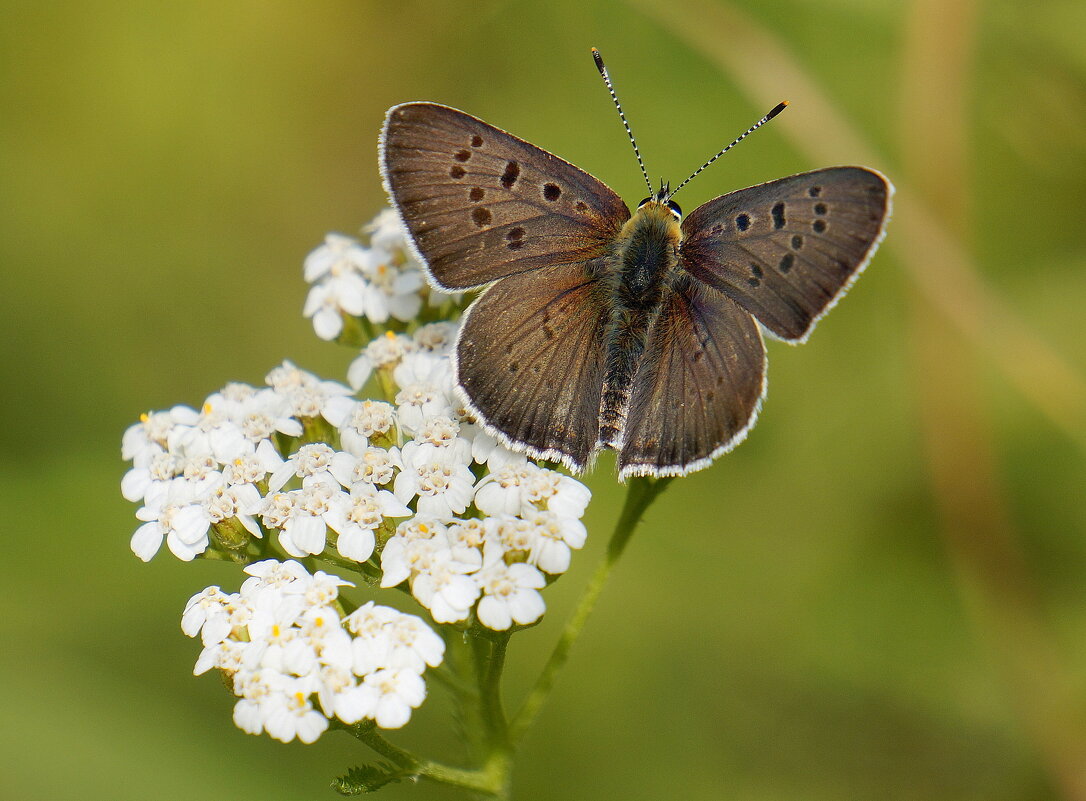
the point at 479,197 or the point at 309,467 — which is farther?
the point at 479,197

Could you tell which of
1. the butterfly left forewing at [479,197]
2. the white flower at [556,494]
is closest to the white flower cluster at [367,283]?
the butterfly left forewing at [479,197]

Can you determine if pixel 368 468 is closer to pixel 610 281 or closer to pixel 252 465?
pixel 252 465

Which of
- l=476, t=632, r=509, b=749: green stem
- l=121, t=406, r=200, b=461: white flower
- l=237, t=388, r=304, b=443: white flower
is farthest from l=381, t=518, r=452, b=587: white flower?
l=121, t=406, r=200, b=461: white flower

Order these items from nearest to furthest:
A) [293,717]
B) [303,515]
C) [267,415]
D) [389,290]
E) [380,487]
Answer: [293,717] → [303,515] → [380,487] → [267,415] → [389,290]

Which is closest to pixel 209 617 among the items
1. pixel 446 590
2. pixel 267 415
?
pixel 446 590

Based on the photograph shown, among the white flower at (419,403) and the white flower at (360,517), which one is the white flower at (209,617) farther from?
the white flower at (419,403)

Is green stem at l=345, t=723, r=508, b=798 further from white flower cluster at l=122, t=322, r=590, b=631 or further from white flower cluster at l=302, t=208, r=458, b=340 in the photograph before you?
white flower cluster at l=302, t=208, r=458, b=340
